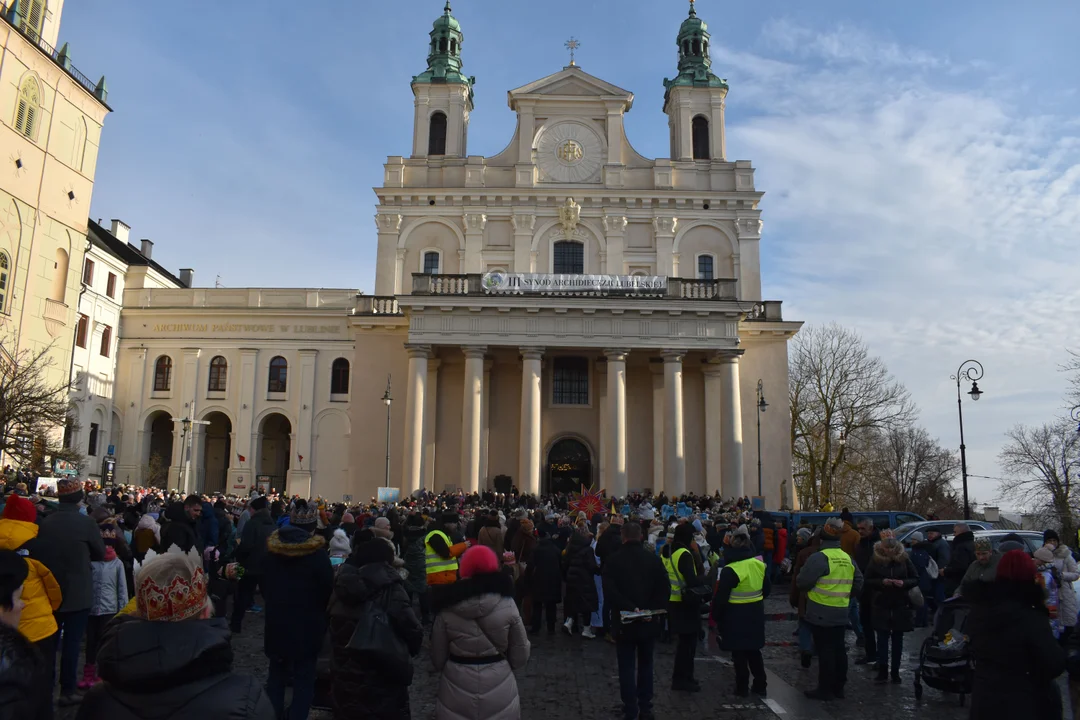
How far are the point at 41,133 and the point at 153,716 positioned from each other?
43.1 m

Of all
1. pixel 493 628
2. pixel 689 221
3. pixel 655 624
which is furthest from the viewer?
pixel 689 221

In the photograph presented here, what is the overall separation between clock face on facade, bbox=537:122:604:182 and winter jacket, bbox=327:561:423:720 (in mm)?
36800

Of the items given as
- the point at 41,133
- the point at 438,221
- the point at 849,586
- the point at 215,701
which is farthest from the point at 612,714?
the point at 41,133

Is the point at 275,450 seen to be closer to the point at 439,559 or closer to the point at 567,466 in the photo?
the point at 567,466

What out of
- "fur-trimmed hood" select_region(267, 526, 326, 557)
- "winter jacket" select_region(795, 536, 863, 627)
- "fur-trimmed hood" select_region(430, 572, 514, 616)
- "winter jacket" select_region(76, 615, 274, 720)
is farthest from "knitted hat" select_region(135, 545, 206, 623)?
"winter jacket" select_region(795, 536, 863, 627)

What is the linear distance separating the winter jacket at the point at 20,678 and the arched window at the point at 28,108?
40.7 meters

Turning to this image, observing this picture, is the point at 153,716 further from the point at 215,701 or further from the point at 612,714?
the point at 612,714

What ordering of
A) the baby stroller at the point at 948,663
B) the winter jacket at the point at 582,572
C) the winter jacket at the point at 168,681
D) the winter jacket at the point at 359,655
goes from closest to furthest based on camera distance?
the winter jacket at the point at 168,681 → the winter jacket at the point at 359,655 → the baby stroller at the point at 948,663 → the winter jacket at the point at 582,572

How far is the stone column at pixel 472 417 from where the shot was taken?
106 feet

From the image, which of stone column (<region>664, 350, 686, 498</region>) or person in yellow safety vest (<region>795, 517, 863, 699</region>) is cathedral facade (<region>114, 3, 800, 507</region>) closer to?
stone column (<region>664, 350, 686, 498</region>)

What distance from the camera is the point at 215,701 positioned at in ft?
9.11

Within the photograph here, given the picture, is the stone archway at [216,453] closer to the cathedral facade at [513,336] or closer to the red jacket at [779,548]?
the cathedral facade at [513,336]

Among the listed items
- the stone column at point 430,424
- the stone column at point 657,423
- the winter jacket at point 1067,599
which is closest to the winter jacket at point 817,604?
the winter jacket at point 1067,599

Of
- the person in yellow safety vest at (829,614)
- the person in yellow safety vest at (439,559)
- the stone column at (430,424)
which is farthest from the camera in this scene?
the stone column at (430,424)
